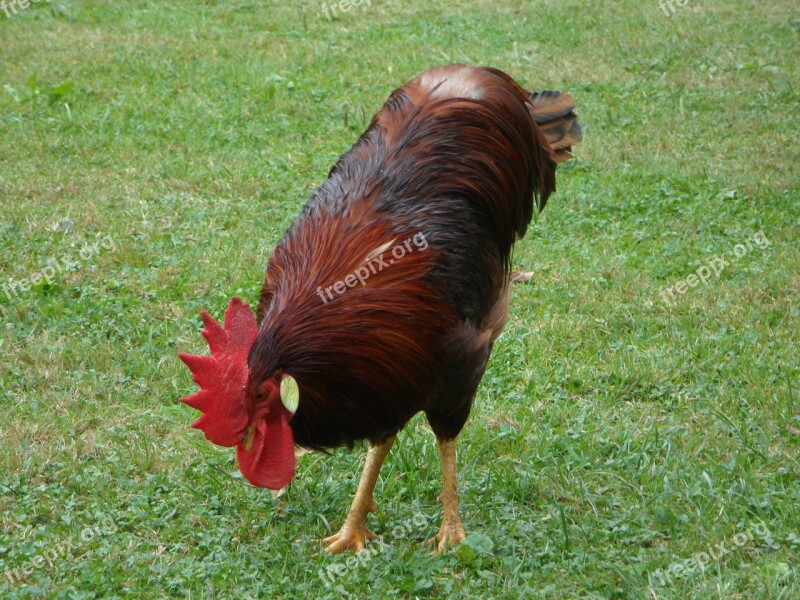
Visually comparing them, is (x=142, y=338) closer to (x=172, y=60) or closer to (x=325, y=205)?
(x=325, y=205)

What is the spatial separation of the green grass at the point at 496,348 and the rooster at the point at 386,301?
48 cm

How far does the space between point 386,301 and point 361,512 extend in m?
1.21

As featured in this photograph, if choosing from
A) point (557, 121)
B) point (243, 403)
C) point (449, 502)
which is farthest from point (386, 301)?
point (557, 121)

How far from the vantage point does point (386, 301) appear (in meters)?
3.67

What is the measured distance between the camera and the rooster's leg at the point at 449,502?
4344mm

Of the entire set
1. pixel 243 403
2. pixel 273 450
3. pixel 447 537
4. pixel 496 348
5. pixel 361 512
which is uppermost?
pixel 243 403

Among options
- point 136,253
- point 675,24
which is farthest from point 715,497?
point 675,24

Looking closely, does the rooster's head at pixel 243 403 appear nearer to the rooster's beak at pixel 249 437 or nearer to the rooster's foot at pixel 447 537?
the rooster's beak at pixel 249 437

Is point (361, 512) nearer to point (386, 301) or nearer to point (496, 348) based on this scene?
point (386, 301)

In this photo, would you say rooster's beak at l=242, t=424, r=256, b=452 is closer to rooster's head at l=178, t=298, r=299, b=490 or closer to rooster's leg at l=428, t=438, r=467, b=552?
rooster's head at l=178, t=298, r=299, b=490

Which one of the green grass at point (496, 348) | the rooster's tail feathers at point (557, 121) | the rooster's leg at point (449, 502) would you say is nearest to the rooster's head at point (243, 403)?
the green grass at point (496, 348)

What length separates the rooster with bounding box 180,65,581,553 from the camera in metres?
3.51

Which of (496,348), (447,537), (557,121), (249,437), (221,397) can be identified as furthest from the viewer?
(496,348)

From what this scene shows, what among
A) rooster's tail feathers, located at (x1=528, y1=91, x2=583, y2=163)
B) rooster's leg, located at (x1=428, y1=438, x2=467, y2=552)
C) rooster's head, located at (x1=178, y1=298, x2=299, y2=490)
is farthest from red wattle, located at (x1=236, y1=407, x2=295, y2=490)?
rooster's tail feathers, located at (x1=528, y1=91, x2=583, y2=163)
